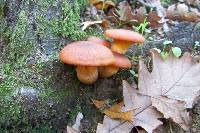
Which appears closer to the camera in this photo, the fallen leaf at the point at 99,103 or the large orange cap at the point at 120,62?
the large orange cap at the point at 120,62

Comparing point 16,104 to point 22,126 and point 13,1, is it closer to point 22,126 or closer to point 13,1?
point 22,126

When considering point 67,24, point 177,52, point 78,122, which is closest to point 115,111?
point 78,122

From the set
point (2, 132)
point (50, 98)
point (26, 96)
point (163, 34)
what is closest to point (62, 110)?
point (50, 98)

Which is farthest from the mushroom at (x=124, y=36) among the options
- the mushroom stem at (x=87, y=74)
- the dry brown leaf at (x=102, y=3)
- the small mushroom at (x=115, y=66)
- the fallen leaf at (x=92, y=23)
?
the dry brown leaf at (x=102, y=3)

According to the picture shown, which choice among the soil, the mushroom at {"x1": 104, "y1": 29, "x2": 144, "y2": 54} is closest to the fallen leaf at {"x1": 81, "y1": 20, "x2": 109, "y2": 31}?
the soil

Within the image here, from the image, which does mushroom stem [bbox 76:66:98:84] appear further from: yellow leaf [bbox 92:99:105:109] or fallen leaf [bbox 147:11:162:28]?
fallen leaf [bbox 147:11:162:28]

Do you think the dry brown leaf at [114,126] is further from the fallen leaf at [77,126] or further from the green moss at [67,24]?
the green moss at [67,24]

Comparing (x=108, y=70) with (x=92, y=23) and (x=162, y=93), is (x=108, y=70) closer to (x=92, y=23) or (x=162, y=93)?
(x=162, y=93)

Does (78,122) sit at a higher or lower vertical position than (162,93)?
lower
